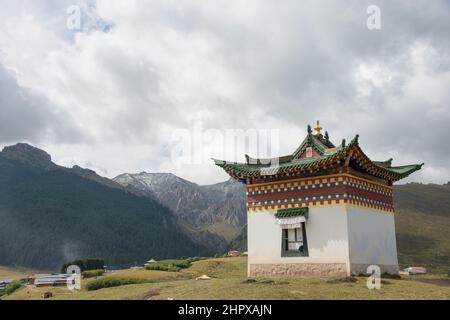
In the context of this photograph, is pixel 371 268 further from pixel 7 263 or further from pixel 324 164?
pixel 7 263

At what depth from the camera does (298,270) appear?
22.1m

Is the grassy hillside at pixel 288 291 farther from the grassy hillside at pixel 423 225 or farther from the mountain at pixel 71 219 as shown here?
the mountain at pixel 71 219

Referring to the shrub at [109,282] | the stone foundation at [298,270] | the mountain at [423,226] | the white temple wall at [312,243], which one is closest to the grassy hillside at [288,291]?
the stone foundation at [298,270]

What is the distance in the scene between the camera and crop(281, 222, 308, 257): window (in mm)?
22406

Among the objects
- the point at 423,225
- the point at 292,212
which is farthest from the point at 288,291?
the point at 423,225

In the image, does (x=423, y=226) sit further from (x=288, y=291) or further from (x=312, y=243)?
(x=288, y=291)

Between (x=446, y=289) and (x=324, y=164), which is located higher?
(x=324, y=164)

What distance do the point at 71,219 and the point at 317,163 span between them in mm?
120646

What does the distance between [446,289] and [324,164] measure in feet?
24.8

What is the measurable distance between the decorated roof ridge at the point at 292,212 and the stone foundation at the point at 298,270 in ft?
8.04

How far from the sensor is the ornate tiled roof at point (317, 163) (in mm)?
21234
